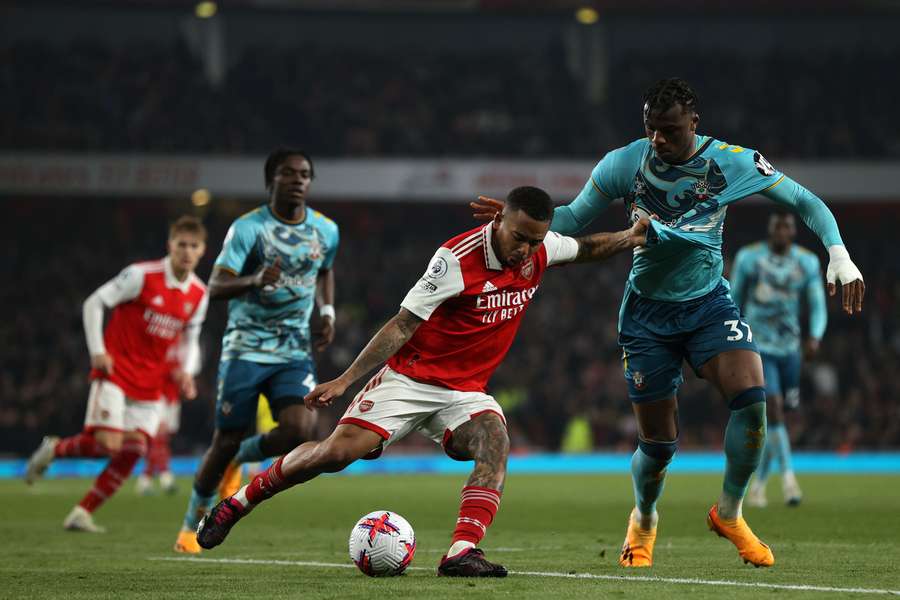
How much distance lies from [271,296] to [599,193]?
2.62m

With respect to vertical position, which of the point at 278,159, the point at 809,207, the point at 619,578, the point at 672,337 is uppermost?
the point at 278,159

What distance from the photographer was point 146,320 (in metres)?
10.3

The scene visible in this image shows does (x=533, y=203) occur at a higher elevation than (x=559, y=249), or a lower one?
higher

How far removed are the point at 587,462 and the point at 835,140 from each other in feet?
35.3

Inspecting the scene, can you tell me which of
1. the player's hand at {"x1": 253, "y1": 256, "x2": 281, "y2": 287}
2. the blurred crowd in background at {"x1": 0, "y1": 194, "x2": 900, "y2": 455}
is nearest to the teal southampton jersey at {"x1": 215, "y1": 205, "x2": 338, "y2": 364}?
the player's hand at {"x1": 253, "y1": 256, "x2": 281, "y2": 287}

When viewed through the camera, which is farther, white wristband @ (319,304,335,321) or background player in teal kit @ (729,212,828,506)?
background player in teal kit @ (729,212,828,506)

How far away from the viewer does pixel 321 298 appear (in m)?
8.98

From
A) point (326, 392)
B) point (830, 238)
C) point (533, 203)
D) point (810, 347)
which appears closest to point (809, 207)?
point (830, 238)

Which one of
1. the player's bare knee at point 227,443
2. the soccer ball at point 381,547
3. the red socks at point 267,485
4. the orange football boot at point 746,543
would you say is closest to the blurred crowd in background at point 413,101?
the player's bare knee at point 227,443

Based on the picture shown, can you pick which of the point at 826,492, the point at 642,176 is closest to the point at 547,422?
the point at 826,492

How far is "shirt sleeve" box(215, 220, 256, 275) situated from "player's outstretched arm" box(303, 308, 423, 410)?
2.39 m

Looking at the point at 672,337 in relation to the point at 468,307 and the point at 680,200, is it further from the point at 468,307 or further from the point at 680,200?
the point at 468,307

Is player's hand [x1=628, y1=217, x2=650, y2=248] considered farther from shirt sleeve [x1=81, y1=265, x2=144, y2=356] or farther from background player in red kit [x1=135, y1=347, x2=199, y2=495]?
background player in red kit [x1=135, y1=347, x2=199, y2=495]

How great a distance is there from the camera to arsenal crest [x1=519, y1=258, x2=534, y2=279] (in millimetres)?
6254
